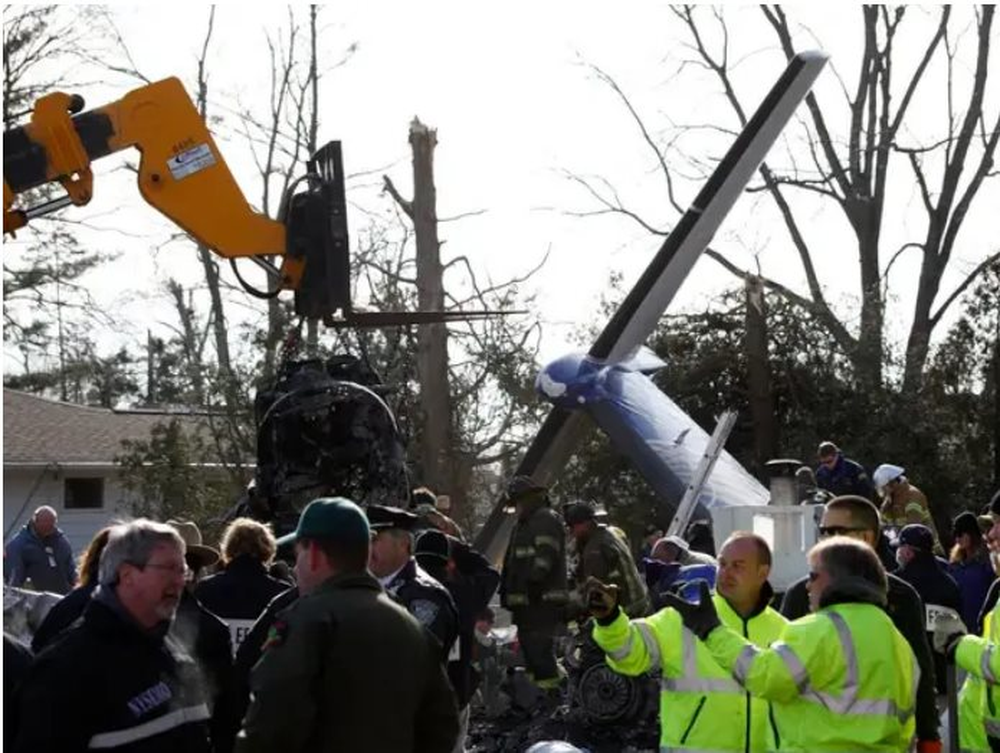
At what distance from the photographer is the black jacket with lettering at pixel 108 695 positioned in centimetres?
489

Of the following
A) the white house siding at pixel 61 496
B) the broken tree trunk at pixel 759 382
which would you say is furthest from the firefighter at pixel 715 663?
the white house siding at pixel 61 496

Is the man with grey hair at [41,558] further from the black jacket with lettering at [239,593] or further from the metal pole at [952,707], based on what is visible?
the metal pole at [952,707]

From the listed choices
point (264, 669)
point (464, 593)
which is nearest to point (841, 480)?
point (464, 593)

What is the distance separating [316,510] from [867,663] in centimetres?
202

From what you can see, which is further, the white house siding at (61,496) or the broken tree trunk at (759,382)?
the white house siding at (61,496)

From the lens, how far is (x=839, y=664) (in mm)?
6027

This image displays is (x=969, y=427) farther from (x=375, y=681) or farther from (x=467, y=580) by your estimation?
(x=375, y=681)

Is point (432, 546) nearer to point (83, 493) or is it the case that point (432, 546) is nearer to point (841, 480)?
point (841, 480)

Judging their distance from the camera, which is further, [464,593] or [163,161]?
[163,161]

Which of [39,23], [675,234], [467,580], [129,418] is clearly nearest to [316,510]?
[467,580]

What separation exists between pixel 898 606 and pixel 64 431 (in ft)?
108

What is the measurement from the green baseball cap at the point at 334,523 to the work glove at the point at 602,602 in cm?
164

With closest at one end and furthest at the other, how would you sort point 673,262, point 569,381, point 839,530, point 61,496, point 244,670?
point 244,670
point 839,530
point 569,381
point 673,262
point 61,496

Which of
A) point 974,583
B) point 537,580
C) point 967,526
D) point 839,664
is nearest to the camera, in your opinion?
point 839,664
